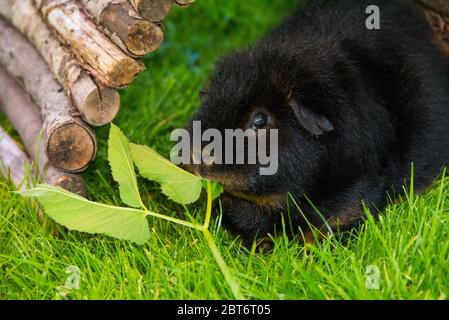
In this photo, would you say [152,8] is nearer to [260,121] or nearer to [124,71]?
[124,71]

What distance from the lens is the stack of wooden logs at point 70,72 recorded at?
3426 millimetres

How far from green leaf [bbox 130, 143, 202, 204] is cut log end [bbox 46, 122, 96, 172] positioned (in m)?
0.27

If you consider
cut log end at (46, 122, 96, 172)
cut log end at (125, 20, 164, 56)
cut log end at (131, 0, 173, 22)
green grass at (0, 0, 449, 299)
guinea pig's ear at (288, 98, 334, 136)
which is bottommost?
green grass at (0, 0, 449, 299)

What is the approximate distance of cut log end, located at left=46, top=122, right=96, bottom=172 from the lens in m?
3.58

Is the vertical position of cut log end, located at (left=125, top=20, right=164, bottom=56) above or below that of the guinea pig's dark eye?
above

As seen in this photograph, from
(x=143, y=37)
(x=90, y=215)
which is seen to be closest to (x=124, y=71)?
(x=143, y=37)

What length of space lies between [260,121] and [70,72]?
111 centimetres

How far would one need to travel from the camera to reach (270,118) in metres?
3.29

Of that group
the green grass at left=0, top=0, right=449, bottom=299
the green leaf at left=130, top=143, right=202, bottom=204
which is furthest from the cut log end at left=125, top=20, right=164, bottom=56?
the green grass at left=0, top=0, right=449, bottom=299

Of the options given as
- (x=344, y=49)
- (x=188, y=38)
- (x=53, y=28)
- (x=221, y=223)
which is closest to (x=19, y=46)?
(x=53, y=28)

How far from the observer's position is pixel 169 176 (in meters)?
3.43

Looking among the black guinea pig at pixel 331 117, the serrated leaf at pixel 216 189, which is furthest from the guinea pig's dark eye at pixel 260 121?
the serrated leaf at pixel 216 189

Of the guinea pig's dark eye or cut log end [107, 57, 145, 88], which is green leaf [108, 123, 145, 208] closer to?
cut log end [107, 57, 145, 88]

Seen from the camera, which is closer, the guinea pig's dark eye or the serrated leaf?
the guinea pig's dark eye
